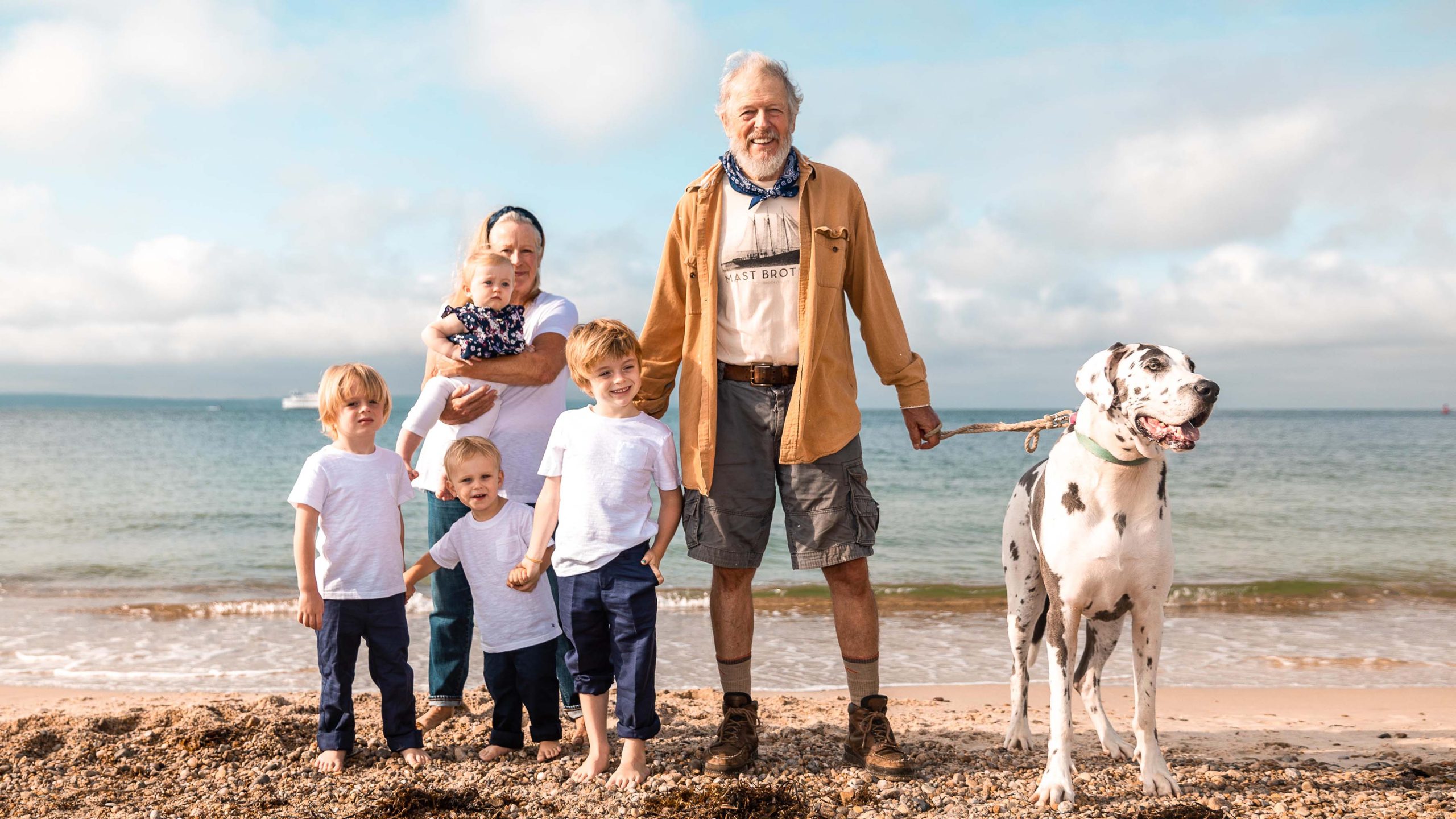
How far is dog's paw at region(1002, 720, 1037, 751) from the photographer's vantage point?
3721mm

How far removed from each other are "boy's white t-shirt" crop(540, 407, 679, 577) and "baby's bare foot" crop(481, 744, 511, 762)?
2.94 feet

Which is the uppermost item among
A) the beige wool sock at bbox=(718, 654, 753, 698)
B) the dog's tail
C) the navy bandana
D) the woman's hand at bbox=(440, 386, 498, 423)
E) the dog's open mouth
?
the navy bandana

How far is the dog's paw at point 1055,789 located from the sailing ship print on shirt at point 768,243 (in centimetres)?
202

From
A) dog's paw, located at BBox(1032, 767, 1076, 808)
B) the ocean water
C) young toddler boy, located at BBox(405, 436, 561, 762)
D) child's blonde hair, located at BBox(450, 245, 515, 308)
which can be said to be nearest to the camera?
dog's paw, located at BBox(1032, 767, 1076, 808)

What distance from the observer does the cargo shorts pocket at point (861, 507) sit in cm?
329

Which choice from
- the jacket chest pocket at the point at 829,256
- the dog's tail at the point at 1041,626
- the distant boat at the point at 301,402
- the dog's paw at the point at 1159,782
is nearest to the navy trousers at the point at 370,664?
the jacket chest pocket at the point at 829,256

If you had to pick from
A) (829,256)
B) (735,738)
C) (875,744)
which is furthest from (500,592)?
(829,256)

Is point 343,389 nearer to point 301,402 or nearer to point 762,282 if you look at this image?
point 762,282

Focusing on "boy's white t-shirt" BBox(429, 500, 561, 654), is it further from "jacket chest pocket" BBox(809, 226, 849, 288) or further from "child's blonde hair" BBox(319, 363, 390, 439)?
"jacket chest pocket" BBox(809, 226, 849, 288)

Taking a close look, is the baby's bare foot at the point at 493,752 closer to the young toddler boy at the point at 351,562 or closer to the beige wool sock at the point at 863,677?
the young toddler boy at the point at 351,562

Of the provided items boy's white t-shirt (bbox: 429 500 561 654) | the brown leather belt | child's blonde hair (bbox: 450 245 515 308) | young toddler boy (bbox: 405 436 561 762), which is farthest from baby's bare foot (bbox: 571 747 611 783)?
child's blonde hair (bbox: 450 245 515 308)

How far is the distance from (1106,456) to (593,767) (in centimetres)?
215

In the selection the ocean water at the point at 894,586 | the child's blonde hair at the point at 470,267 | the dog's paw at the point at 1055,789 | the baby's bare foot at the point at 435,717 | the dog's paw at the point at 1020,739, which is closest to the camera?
the dog's paw at the point at 1055,789

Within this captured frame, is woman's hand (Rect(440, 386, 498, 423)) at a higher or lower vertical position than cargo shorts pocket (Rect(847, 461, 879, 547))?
higher
